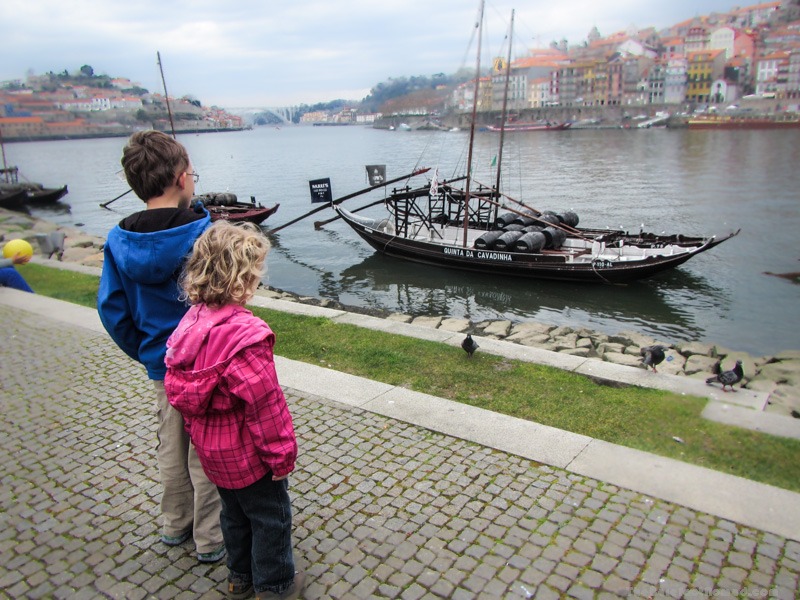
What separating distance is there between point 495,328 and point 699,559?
1043 cm

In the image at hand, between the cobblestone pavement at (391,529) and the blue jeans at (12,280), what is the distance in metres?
6.61

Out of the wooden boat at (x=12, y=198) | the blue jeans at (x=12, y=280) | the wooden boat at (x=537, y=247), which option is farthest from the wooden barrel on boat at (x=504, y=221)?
the wooden boat at (x=12, y=198)

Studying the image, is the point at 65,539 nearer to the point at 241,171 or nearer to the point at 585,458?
the point at 585,458

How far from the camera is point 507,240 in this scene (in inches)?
776

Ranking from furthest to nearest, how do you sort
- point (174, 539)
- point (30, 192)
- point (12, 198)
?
point (30, 192), point (12, 198), point (174, 539)

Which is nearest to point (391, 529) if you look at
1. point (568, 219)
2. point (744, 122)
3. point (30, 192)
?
point (568, 219)

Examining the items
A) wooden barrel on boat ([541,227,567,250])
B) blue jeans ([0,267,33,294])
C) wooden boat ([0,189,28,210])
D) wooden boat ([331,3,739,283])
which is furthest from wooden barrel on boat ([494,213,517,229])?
wooden boat ([0,189,28,210])

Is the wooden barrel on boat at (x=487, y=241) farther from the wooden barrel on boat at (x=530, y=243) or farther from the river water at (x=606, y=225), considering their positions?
the river water at (x=606, y=225)

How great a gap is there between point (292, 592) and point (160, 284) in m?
1.92

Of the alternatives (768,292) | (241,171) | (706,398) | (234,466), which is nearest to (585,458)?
(706,398)

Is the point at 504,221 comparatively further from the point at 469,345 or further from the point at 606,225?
the point at 469,345

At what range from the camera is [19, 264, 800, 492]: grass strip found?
5148 mm

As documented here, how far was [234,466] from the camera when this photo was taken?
2.94m

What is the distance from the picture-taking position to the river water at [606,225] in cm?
1778
